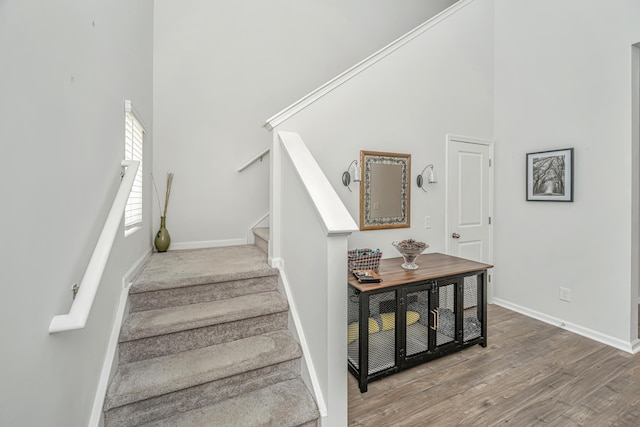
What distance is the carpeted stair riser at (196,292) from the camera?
2000mm

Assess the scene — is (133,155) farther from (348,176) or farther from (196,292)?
(348,176)

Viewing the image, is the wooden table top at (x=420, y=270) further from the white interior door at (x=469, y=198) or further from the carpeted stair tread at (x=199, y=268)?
the carpeted stair tread at (x=199, y=268)

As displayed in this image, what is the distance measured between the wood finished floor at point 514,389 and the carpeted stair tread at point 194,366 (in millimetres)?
671

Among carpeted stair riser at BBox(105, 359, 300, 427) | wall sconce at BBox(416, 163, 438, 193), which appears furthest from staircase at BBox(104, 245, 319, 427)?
wall sconce at BBox(416, 163, 438, 193)

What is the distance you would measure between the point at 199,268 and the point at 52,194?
1.46 metres

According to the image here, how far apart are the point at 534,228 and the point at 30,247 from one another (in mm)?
4182

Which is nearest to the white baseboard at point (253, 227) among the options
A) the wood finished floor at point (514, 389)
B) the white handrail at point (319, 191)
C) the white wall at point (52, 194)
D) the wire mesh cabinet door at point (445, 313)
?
the white handrail at point (319, 191)

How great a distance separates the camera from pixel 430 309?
2381 millimetres

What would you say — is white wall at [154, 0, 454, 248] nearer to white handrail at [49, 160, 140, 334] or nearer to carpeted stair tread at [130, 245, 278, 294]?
carpeted stair tread at [130, 245, 278, 294]

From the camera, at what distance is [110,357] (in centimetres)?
158

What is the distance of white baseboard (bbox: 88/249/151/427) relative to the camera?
1383mm

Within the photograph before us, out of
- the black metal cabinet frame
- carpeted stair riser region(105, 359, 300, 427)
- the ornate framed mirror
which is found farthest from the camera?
the ornate framed mirror

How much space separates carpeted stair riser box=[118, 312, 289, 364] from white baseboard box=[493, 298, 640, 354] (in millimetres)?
2977

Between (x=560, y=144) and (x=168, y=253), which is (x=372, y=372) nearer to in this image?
(x=168, y=253)
